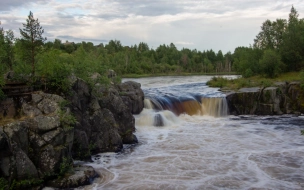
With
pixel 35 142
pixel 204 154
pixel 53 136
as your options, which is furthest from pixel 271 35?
pixel 35 142

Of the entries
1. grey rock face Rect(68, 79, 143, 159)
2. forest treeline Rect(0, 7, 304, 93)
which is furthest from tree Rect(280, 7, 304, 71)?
grey rock face Rect(68, 79, 143, 159)

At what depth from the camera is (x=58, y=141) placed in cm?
1430

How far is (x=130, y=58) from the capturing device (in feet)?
347

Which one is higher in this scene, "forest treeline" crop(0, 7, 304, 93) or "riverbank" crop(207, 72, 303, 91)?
"forest treeline" crop(0, 7, 304, 93)

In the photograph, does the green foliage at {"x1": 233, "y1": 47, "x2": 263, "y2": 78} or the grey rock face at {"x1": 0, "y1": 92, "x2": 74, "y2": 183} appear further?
the green foliage at {"x1": 233, "y1": 47, "x2": 263, "y2": 78}

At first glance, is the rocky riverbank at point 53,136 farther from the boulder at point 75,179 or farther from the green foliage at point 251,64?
the green foliage at point 251,64

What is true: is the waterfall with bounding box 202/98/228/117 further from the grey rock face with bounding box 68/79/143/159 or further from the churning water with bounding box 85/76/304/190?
the grey rock face with bounding box 68/79/143/159

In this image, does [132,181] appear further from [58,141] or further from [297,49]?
[297,49]

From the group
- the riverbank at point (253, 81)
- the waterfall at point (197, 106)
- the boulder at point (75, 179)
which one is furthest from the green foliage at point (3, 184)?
the riverbank at point (253, 81)

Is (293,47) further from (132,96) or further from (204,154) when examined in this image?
(204,154)

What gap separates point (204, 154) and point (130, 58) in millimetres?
88720

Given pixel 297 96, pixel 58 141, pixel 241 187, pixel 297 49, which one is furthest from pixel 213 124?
pixel 297 49

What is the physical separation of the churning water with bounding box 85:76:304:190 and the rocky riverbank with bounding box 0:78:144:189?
3.68 feet

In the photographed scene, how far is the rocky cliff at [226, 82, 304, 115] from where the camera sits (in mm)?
32969
